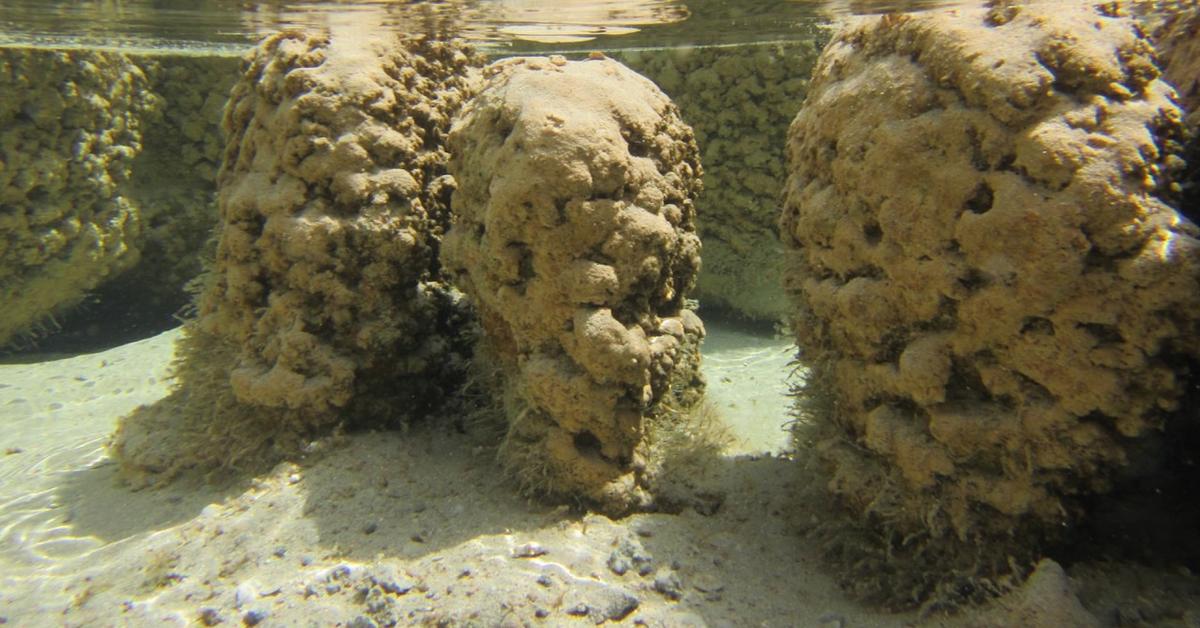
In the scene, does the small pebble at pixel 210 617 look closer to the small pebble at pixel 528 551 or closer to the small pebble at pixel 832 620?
the small pebble at pixel 528 551

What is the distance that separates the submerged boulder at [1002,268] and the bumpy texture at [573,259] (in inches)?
39.0

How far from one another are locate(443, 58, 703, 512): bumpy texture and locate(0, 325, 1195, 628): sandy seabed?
0.41 metres

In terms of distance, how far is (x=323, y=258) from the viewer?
13.6ft

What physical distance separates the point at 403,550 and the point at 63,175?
298 inches

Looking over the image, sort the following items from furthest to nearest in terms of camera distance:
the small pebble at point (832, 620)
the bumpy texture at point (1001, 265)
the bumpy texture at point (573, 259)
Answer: the bumpy texture at point (573, 259) → the small pebble at point (832, 620) → the bumpy texture at point (1001, 265)

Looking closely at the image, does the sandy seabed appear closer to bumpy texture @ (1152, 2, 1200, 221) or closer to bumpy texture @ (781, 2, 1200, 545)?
bumpy texture @ (781, 2, 1200, 545)

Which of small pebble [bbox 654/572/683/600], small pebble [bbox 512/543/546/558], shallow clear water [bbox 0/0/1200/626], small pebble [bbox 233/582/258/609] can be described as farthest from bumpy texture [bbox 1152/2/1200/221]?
small pebble [bbox 233/582/258/609]

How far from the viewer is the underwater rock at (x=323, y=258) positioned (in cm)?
416

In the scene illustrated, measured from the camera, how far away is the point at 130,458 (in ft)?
14.8

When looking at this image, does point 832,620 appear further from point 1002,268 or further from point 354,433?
point 354,433

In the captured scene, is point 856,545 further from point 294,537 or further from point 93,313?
point 93,313

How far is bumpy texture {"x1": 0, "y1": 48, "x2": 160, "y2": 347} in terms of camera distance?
24.5ft

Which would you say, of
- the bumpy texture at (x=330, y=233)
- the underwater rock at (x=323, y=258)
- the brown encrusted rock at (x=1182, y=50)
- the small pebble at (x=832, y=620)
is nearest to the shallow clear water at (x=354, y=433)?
the small pebble at (x=832, y=620)

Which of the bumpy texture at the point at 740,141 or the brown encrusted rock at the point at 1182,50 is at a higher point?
the brown encrusted rock at the point at 1182,50
